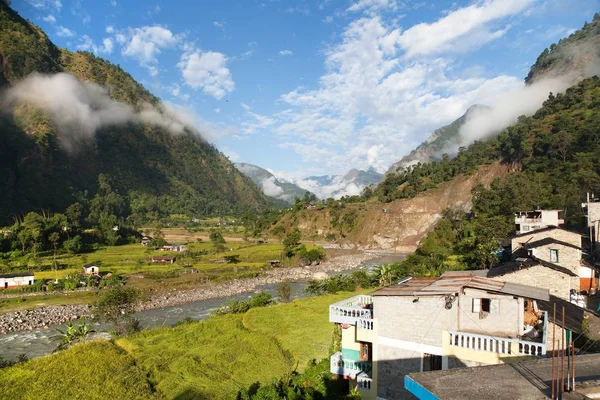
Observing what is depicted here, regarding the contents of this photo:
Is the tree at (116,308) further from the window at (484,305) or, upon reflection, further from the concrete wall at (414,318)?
the window at (484,305)

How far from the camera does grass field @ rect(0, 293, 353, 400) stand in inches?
691

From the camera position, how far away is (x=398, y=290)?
1177 centimetres

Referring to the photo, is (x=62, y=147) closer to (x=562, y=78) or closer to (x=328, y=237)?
(x=328, y=237)

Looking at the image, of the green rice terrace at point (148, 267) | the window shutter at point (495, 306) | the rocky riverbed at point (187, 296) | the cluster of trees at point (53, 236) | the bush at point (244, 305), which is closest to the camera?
the window shutter at point (495, 306)

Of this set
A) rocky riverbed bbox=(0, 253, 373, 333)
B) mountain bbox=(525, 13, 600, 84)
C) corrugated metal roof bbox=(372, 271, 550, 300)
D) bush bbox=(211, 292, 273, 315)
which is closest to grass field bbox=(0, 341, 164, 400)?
corrugated metal roof bbox=(372, 271, 550, 300)

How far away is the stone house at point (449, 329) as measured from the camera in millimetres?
9672

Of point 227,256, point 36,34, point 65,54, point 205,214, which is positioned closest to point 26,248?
point 227,256

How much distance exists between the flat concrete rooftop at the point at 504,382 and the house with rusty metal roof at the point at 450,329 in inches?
172

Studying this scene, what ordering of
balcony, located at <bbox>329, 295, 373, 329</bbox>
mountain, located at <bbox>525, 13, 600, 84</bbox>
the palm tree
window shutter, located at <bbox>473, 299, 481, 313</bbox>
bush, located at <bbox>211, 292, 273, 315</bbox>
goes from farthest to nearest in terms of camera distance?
mountain, located at <bbox>525, 13, 600, 84</bbox> < bush, located at <bbox>211, 292, 273, 315</bbox> < the palm tree < balcony, located at <bbox>329, 295, 373, 329</bbox> < window shutter, located at <bbox>473, 299, 481, 313</bbox>

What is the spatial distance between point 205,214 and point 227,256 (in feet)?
347

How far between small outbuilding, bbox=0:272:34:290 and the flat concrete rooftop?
2206 inches

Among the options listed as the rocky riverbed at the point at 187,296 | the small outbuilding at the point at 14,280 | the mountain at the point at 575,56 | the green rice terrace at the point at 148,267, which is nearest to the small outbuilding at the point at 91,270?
the green rice terrace at the point at 148,267

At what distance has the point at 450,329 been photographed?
33.6 ft

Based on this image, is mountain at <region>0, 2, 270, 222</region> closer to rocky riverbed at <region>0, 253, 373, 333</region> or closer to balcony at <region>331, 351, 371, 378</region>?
rocky riverbed at <region>0, 253, 373, 333</region>
